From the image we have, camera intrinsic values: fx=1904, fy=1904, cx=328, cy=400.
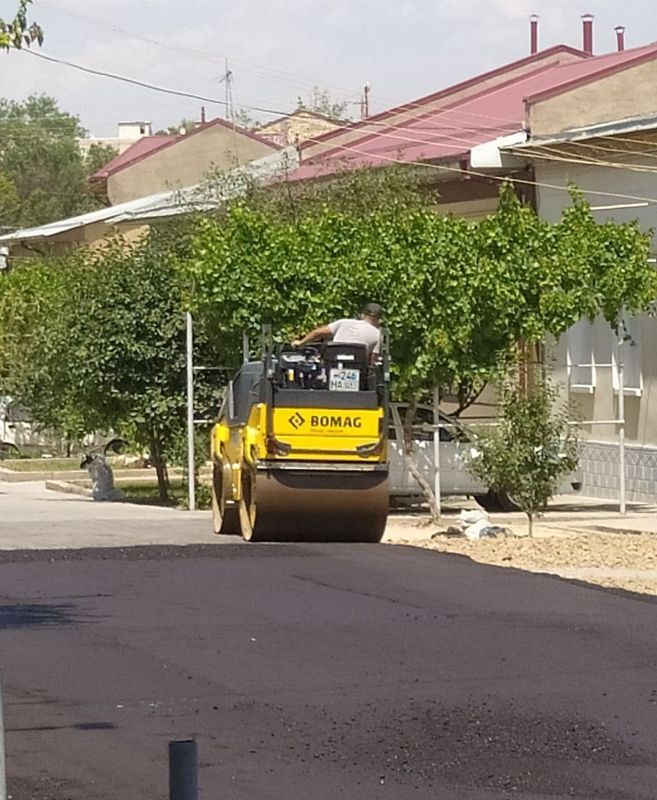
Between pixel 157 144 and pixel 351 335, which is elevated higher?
pixel 157 144

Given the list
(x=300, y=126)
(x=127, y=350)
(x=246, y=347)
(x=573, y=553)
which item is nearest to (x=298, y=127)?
(x=300, y=126)

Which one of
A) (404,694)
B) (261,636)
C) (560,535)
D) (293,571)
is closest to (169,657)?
(261,636)

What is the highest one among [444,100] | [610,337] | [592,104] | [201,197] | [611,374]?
[444,100]

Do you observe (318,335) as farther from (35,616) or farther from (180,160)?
(180,160)

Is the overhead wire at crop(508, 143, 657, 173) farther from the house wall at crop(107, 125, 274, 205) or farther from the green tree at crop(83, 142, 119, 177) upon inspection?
the green tree at crop(83, 142, 119, 177)

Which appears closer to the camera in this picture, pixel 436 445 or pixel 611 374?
pixel 436 445

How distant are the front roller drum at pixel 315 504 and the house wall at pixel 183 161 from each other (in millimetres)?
34643

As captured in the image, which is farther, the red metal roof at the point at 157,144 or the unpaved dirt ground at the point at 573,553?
the red metal roof at the point at 157,144

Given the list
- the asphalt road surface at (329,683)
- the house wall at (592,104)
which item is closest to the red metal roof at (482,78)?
the house wall at (592,104)

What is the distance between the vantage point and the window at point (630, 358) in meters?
29.3

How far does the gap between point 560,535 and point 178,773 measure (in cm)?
1765

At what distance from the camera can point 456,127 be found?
4000 centimetres

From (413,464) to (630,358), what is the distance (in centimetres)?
602

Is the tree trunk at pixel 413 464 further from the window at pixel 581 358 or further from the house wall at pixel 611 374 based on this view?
the window at pixel 581 358
